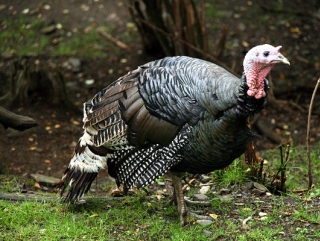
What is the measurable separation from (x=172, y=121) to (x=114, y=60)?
480 cm

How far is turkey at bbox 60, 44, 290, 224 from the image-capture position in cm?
441

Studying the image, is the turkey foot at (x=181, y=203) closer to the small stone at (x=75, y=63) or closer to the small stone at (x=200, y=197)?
the small stone at (x=200, y=197)

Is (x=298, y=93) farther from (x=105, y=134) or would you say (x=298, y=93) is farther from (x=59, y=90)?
(x=105, y=134)

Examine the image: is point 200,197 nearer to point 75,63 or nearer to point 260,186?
point 260,186

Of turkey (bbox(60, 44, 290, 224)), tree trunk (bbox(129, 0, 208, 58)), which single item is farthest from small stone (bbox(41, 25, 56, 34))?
turkey (bbox(60, 44, 290, 224))

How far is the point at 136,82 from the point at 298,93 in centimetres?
441

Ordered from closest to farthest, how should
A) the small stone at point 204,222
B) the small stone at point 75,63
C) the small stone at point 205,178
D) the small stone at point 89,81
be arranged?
1. the small stone at point 204,222
2. the small stone at point 205,178
3. the small stone at point 89,81
4. the small stone at point 75,63

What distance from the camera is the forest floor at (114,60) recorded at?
24.1ft

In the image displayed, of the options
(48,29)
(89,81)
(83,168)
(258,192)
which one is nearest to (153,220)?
(83,168)

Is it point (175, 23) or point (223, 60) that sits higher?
point (175, 23)

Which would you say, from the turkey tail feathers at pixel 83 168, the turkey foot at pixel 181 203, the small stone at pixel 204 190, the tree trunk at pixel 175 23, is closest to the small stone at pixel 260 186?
the small stone at pixel 204 190

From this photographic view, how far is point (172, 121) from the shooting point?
15.4 ft

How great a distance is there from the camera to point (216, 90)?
4551 mm

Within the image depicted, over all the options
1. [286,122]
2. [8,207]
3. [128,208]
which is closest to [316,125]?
[286,122]
